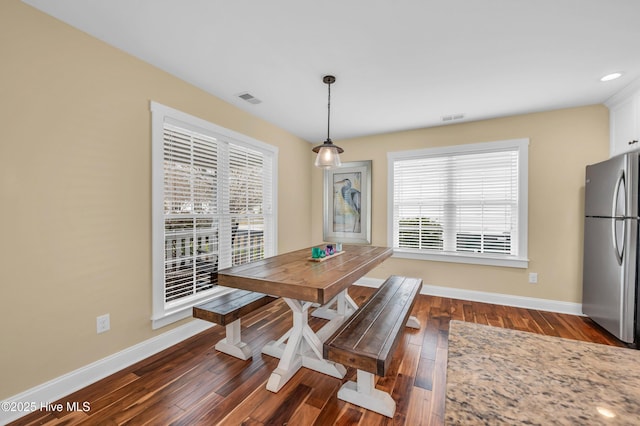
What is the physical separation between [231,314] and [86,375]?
1.10 meters

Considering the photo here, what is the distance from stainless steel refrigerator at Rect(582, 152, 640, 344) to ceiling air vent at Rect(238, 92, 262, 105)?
378 cm

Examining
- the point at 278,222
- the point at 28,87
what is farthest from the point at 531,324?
the point at 28,87

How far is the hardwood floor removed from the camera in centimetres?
170

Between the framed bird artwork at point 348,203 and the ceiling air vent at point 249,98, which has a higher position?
the ceiling air vent at point 249,98

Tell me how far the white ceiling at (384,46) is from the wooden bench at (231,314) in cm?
216

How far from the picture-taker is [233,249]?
3.36 meters

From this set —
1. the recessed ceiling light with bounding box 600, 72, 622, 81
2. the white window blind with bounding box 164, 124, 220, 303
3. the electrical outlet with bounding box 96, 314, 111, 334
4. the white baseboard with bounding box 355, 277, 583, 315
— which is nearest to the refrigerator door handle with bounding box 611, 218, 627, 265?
the white baseboard with bounding box 355, 277, 583, 315

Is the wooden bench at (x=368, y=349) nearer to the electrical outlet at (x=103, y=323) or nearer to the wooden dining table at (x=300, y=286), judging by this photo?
the wooden dining table at (x=300, y=286)

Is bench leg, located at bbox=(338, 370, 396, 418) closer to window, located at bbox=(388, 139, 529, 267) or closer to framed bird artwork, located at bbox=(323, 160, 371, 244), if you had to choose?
window, located at bbox=(388, 139, 529, 267)

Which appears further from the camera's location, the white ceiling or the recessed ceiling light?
the recessed ceiling light

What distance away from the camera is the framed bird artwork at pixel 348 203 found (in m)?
4.60

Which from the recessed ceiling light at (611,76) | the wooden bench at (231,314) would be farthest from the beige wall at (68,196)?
the recessed ceiling light at (611,76)

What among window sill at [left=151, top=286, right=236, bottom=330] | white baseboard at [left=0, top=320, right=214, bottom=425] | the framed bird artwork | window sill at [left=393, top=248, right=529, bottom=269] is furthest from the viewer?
the framed bird artwork

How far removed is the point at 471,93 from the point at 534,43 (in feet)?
2.88
